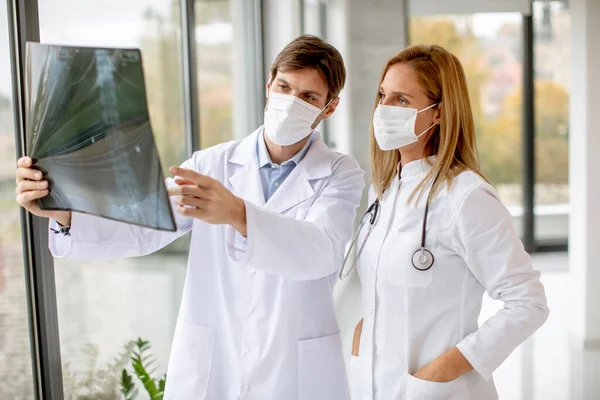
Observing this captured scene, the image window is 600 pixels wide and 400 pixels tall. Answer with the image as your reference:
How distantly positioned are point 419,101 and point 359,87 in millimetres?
2558

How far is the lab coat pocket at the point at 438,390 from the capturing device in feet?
5.11

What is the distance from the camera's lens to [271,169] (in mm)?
1747

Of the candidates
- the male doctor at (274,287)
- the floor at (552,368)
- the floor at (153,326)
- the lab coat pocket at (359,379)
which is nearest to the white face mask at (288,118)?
the male doctor at (274,287)

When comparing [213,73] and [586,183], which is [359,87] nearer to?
[213,73]

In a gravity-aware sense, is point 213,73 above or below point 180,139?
above

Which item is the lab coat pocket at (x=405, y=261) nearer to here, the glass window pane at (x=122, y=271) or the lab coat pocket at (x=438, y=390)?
the lab coat pocket at (x=438, y=390)

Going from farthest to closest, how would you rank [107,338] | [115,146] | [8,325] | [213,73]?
[213,73], [107,338], [8,325], [115,146]

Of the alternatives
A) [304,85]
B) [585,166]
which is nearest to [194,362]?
[304,85]

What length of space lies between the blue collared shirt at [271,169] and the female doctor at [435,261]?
0.65 feet

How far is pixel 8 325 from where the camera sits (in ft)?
6.66

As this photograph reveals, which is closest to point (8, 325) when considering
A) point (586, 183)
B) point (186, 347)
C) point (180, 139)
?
point (186, 347)

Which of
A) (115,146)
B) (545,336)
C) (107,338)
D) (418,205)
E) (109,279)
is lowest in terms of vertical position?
(545,336)

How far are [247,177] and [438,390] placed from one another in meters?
0.62

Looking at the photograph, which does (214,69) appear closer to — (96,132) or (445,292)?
(445,292)
